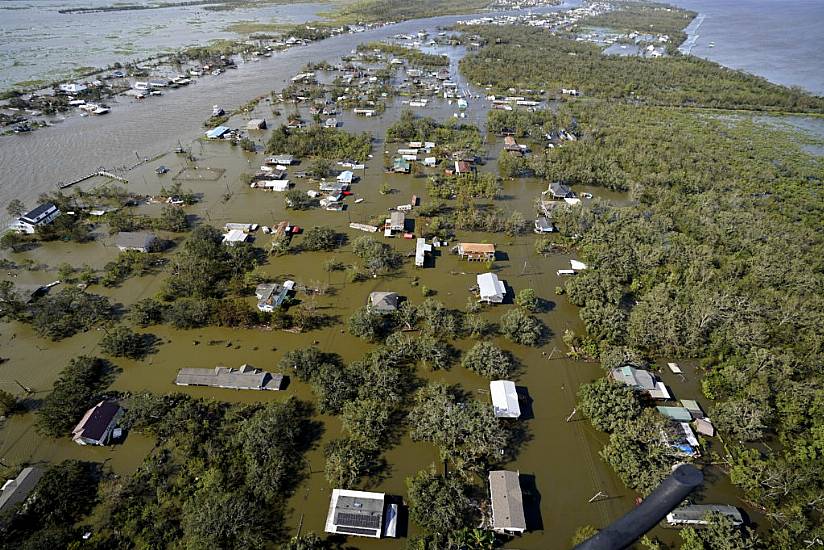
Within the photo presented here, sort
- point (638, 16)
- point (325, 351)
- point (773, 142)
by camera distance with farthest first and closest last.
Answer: point (638, 16)
point (773, 142)
point (325, 351)

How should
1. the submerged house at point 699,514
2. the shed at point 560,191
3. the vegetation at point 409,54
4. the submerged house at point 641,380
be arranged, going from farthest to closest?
the vegetation at point 409,54 < the shed at point 560,191 < the submerged house at point 641,380 < the submerged house at point 699,514

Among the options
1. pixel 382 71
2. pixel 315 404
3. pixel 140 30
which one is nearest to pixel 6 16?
pixel 140 30

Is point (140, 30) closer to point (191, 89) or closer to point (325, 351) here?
point (191, 89)

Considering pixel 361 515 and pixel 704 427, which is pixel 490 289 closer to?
pixel 704 427

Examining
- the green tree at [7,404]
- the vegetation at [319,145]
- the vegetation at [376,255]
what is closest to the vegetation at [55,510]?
the green tree at [7,404]

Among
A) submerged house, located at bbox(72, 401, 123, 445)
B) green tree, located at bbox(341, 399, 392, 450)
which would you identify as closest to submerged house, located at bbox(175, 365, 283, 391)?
submerged house, located at bbox(72, 401, 123, 445)

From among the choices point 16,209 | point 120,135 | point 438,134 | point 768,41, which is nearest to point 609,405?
point 438,134

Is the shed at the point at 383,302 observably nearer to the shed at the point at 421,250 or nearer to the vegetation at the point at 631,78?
the shed at the point at 421,250
